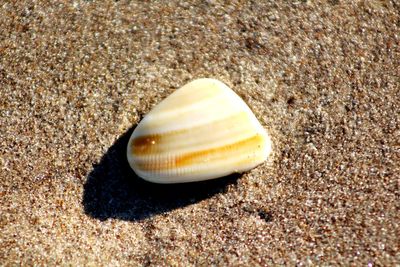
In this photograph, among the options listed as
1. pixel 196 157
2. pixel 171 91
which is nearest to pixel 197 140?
pixel 196 157

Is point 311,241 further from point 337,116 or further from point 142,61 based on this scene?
point 142,61

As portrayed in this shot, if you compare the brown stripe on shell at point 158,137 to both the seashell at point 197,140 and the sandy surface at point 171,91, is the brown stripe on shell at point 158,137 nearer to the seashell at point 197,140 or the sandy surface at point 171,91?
the seashell at point 197,140

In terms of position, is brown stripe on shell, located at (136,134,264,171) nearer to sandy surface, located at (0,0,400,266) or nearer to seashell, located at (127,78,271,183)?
seashell, located at (127,78,271,183)

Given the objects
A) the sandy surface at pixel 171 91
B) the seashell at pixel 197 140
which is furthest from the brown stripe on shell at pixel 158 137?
the sandy surface at pixel 171 91

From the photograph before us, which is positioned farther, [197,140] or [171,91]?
[171,91]

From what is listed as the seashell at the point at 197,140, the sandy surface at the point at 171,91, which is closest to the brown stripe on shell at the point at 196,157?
the seashell at the point at 197,140

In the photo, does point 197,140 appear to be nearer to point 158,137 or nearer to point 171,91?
point 158,137

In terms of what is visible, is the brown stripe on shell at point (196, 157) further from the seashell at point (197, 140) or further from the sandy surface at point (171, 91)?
the sandy surface at point (171, 91)
